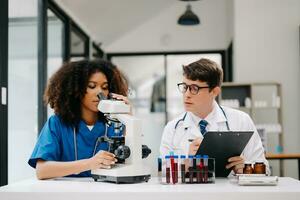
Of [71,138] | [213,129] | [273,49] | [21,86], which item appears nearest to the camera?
[71,138]

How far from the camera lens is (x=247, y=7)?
656cm

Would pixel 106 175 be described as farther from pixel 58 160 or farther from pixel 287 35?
pixel 287 35

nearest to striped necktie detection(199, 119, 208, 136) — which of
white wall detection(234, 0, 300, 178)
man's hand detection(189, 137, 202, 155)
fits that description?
man's hand detection(189, 137, 202, 155)

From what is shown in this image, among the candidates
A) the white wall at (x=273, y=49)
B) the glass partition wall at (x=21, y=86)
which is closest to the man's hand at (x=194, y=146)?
the glass partition wall at (x=21, y=86)

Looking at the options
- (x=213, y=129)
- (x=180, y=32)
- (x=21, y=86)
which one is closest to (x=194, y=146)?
(x=213, y=129)

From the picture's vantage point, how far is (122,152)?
6.06 ft

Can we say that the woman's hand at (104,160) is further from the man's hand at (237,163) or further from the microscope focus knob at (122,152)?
the man's hand at (237,163)

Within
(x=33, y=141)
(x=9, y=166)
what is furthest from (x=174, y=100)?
(x=9, y=166)

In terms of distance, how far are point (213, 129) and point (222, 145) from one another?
47 cm

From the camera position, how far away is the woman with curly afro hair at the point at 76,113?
85.0 inches

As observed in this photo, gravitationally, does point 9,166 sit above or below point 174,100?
below

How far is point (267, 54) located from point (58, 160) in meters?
4.78

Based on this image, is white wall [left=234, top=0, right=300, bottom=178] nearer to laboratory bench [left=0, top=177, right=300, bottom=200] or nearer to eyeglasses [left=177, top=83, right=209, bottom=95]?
eyeglasses [left=177, top=83, right=209, bottom=95]

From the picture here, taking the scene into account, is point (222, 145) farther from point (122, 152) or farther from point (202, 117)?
point (202, 117)
